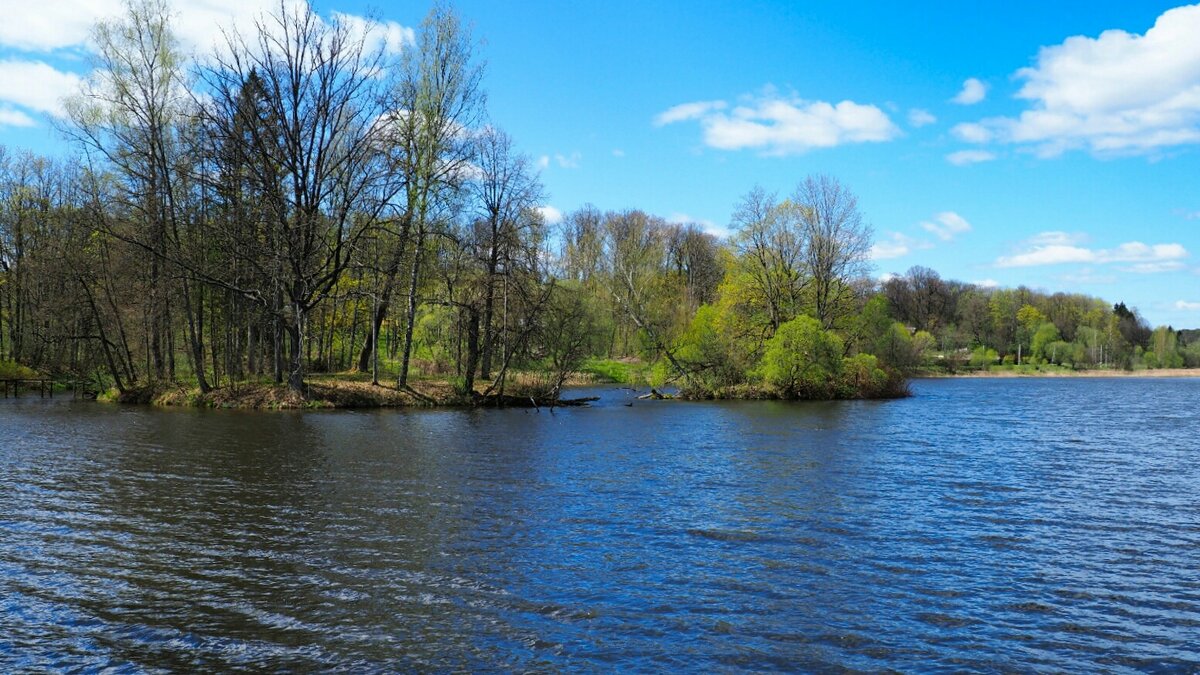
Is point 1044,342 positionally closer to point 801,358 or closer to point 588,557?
point 801,358

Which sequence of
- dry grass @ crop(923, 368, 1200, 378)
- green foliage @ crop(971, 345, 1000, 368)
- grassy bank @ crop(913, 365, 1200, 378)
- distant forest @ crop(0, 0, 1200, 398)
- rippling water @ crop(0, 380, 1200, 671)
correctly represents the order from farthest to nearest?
1. green foliage @ crop(971, 345, 1000, 368)
2. dry grass @ crop(923, 368, 1200, 378)
3. grassy bank @ crop(913, 365, 1200, 378)
4. distant forest @ crop(0, 0, 1200, 398)
5. rippling water @ crop(0, 380, 1200, 671)

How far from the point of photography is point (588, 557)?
1085cm

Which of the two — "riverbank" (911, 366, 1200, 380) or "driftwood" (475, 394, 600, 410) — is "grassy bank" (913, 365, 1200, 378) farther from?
"driftwood" (475, 394, 600, 410)

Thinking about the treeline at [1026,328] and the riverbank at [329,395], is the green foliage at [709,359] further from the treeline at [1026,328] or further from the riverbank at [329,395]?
the treeline at [1026,328]

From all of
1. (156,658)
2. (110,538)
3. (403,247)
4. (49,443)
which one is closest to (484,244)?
(403,247)

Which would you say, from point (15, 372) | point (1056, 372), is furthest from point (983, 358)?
point (15, 372)

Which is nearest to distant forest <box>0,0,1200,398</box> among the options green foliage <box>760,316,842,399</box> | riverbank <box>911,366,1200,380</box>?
green foliage <box>760,316,842,399</box>

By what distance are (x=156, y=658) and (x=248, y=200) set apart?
105ft

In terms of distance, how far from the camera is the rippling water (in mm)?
7668

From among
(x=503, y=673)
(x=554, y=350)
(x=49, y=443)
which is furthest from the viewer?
(x=554, y=350)

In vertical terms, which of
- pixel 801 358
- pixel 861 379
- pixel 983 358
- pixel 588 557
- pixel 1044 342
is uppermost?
pixel 1044 342

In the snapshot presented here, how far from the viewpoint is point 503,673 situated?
7012 mm

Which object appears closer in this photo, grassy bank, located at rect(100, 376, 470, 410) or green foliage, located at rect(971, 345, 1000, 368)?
grassy bank, located at rect(100, 376, 470, 410)

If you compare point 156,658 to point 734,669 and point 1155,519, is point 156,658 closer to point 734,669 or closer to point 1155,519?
point 734,669
